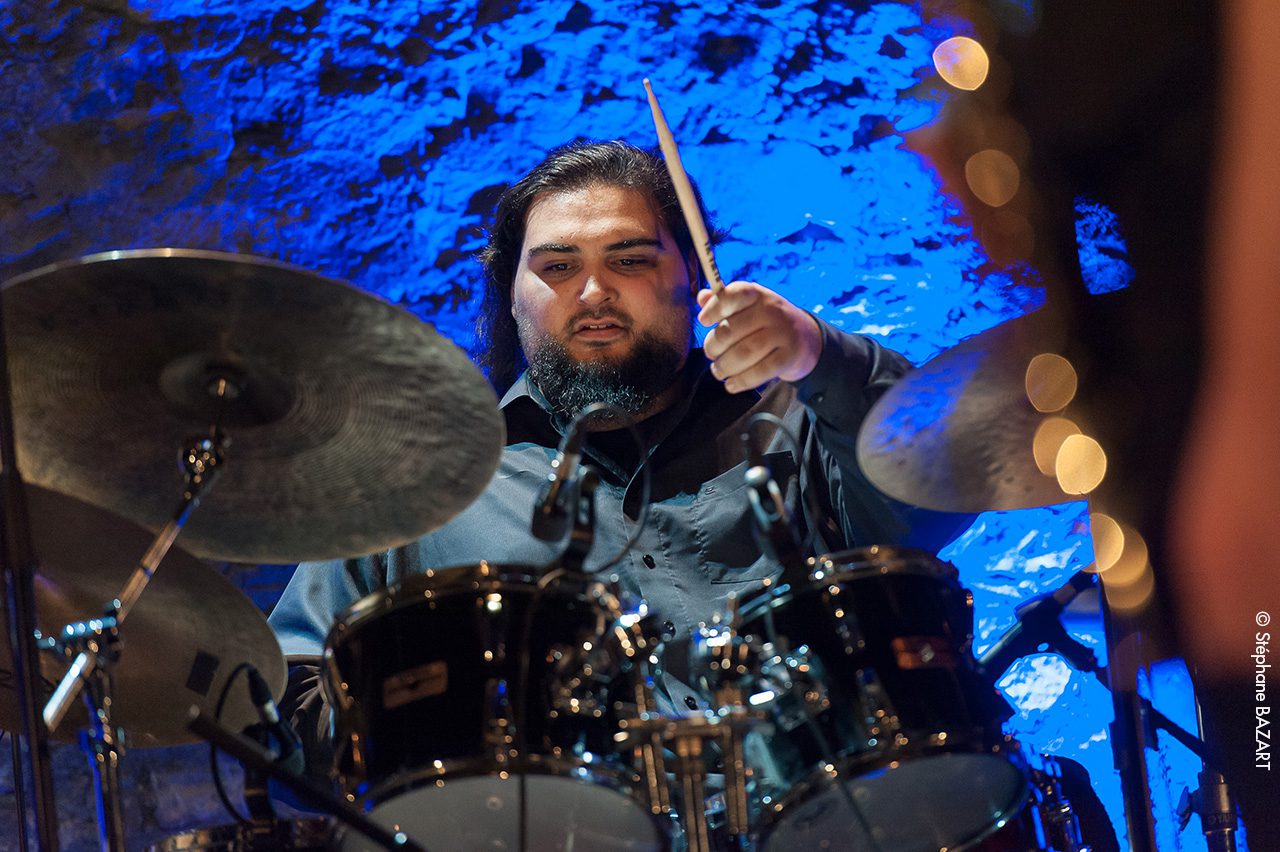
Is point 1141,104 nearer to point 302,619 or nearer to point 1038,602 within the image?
point 1038,602

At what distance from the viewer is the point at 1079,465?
5.03 feet

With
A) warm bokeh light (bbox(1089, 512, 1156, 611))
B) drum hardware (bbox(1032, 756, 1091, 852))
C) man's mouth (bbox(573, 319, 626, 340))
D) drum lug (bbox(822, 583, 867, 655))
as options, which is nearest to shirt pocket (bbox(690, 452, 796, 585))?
man's mouth (bbox(573, 319, 626, 340))

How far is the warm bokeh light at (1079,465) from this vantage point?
1218mm

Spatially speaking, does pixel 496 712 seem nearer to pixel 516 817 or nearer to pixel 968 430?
pixel 516 817

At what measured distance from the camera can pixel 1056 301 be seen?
4.00ft

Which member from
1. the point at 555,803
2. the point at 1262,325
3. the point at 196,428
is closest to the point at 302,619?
the point at 196,428

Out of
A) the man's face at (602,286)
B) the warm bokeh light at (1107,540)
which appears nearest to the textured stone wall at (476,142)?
the man's face at (602,286)

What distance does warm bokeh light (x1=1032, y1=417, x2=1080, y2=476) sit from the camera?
1.78 m

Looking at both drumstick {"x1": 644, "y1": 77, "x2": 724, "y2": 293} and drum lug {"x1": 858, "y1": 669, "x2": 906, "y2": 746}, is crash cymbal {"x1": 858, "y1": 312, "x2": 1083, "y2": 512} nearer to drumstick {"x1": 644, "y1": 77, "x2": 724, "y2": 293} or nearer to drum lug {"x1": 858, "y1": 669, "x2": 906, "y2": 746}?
drumstick {"x1": 644, "y1": 77, "x2": 724, "y2": 293}

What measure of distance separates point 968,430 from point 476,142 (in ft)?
5.71

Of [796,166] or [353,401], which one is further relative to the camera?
[796,166]

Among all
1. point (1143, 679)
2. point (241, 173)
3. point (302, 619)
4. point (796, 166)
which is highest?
point (241, 173)

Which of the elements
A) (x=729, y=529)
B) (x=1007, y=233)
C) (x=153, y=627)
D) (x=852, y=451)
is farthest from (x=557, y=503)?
(x=729, y=529)

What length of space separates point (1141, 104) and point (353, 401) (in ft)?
3.75
